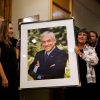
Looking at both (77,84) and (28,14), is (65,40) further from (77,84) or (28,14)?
(28,14)

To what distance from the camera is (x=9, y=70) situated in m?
3.47

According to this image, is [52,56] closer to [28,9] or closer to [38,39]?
Answer: [38,39]

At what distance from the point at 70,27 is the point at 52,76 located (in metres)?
0.77

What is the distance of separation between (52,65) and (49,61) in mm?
76

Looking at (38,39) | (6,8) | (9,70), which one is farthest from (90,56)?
(6,8)

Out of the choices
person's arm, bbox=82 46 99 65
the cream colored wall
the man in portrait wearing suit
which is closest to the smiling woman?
the cream colored wall

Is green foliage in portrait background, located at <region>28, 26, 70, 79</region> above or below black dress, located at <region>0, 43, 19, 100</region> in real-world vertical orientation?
above

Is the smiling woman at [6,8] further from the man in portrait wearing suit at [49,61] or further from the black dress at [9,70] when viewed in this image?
the black dress at [9,70]

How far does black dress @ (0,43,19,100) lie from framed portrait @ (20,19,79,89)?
0.40 metres

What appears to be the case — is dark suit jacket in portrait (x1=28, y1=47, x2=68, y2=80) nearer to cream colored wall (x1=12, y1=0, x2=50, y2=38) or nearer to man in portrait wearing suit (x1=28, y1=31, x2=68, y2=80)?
man in portrait wearing suit (x1=28, y1=31, x2=68, y2=80)

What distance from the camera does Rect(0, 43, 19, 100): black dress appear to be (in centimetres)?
339

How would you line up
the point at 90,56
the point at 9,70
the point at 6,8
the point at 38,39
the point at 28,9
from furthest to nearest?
the point at 6,8 → the point at 28,9 → the point at 38,39 → the point at 90,56 → the point at 9,70

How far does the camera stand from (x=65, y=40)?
384cm

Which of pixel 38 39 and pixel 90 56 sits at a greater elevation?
pixel 38 39
